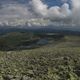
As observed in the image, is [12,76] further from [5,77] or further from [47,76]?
[47,76]

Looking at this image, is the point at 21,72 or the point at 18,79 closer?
the point at 18,79

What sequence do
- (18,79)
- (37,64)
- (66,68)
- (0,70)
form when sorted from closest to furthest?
(18,79), (0,70), (66,68), (37,64)

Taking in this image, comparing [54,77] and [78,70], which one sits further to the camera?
[78,70]

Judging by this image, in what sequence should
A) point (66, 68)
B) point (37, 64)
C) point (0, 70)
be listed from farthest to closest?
point (37, 64)
point (66, 68)
point (0, 70)

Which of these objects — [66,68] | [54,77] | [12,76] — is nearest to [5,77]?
[12,76]

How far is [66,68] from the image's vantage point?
43812 mm

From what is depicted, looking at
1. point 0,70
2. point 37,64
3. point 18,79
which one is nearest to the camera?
point 18,79

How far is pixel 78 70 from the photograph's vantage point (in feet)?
142

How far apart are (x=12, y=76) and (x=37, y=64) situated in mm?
8835

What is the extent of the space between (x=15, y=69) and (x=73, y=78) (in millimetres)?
7261

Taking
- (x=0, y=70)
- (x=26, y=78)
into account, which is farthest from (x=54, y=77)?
(x=0, y=70)

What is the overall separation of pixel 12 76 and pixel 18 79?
1.23 m

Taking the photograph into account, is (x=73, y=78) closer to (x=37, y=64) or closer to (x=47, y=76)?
(x=47, y=76)

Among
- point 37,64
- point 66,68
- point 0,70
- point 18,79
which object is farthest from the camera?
point 37,64
